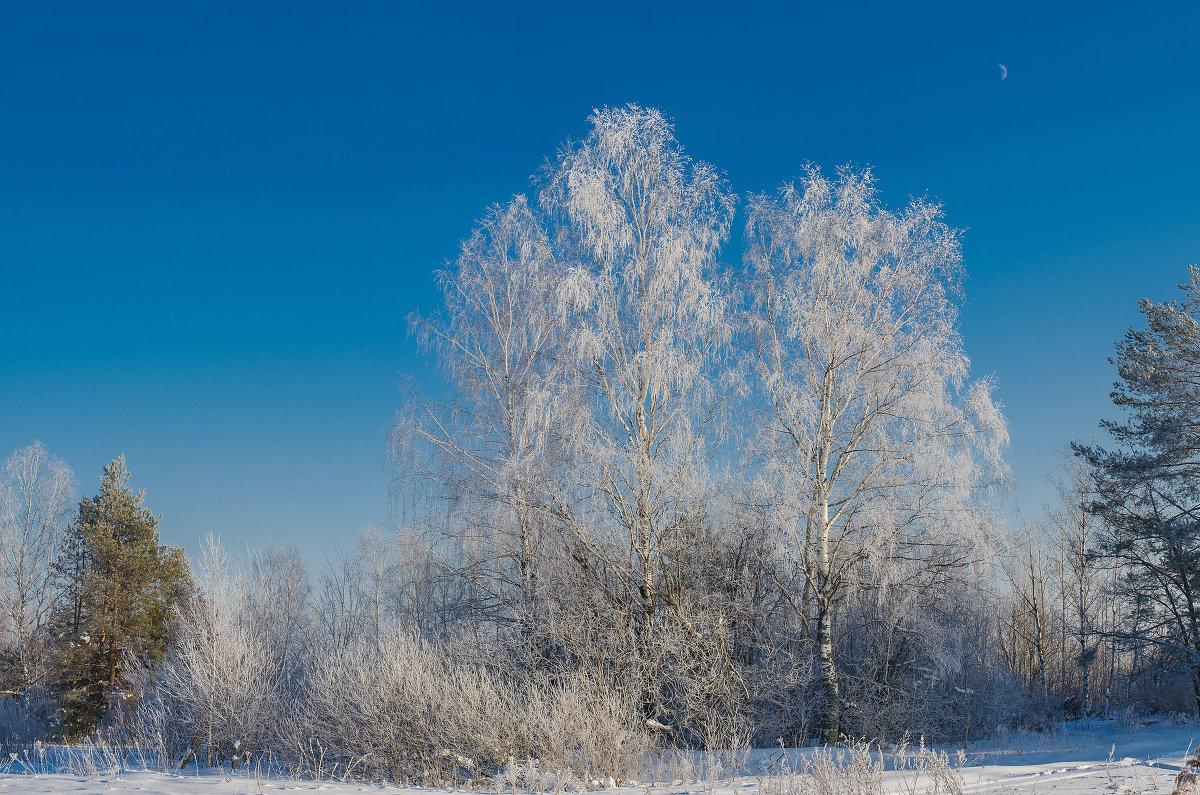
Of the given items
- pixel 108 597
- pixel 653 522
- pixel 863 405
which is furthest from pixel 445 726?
pixel 108 597

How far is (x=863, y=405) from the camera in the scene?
1583 cm

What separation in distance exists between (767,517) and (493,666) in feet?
19.3

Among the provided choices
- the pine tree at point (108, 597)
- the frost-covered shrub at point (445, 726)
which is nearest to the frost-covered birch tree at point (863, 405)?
the frost-covered shrub at point (445, 726)

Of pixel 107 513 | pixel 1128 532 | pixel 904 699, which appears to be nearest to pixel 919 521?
pixel 904 699

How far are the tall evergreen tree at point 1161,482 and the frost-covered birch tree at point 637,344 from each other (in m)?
13.2

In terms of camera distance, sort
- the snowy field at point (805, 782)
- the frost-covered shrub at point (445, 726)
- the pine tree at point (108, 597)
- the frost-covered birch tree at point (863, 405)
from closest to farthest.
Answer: the snowy field at point (805, 782) < the frost-covered shrub at point (445, 726) < the frost-covered birch tree at point (863, 405) < the pine tree at point (108, 597)

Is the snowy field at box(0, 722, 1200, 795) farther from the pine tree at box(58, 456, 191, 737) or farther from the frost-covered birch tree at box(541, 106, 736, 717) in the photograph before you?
the pine tree at box(58, 456, 191, 737)

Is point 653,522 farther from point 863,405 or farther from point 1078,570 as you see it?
point 1078,570

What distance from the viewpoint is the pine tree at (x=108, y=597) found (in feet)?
74.1

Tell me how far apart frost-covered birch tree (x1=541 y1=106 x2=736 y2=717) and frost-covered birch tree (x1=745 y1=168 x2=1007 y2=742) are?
1522 mm

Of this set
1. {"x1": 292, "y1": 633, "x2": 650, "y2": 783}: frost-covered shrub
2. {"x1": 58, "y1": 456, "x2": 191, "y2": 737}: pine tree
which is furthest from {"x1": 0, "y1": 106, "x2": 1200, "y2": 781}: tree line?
{"x1": 58, "y1": 456, "x2": 191, "y2": 737}: pine tree

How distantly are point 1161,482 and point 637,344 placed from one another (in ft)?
53.0

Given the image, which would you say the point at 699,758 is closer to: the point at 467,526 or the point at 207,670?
the point at 467,526

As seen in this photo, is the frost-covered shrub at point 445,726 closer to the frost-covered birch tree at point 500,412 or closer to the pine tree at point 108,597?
the frost-covered birch tree at point 500,412
